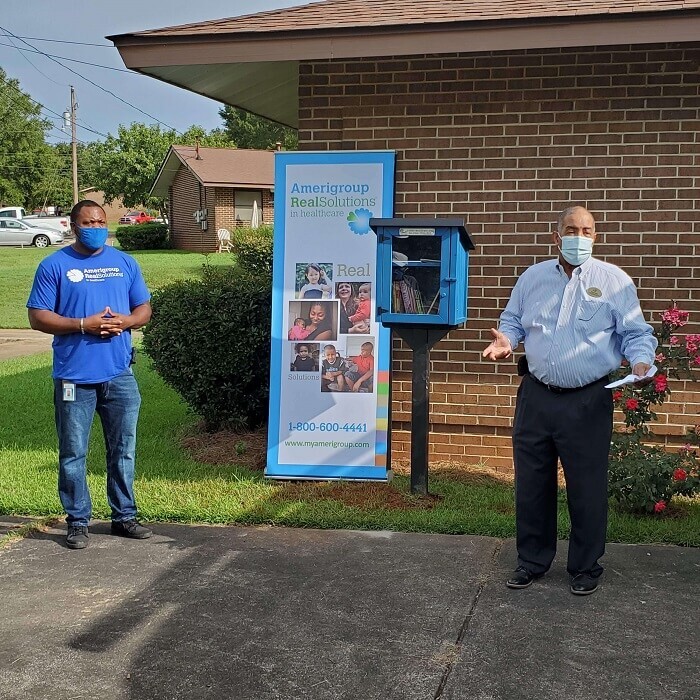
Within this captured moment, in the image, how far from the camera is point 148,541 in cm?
555

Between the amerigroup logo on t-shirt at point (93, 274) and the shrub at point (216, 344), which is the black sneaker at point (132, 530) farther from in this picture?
the shrub at point (216, 344)

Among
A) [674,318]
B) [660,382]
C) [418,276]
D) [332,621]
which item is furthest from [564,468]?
[418,276]

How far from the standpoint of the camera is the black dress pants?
458 cm

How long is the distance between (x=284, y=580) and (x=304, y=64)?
3.97m

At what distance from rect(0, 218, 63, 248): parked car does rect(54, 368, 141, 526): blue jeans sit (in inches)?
1635

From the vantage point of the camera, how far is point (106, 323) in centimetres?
538

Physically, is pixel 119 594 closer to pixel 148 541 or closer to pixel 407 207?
pixel 148 541

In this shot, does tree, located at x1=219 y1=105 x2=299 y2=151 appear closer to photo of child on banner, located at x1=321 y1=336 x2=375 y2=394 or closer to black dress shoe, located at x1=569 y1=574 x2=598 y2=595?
photo of child on banner, located at x1=321 y1=336 x2=375 y2=394

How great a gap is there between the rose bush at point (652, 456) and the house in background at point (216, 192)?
116ft

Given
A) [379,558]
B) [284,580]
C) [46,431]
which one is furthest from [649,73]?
[46,431]

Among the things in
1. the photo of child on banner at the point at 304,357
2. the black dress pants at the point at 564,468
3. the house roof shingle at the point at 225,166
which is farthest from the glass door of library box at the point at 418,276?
the house roof shingle at the point at 225,166

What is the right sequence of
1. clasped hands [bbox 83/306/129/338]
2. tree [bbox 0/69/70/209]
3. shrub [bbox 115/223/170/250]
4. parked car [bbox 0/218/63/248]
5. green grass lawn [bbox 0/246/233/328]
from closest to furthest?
clasped hands [bbox 83/306/129/338]
green grass lawn [bbox 0/246/233/328]
shrub [bbox 115/223/170/250]
parked car [bbox 0/218/63/248]
tree [bbox 0/69/70/209]

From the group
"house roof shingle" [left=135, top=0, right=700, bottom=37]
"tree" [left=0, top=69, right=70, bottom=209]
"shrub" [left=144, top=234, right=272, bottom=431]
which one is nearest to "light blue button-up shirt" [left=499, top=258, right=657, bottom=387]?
"house roof shingle" [left=135, top=0, right=700, bottom=37]

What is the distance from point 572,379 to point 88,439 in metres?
2.81
